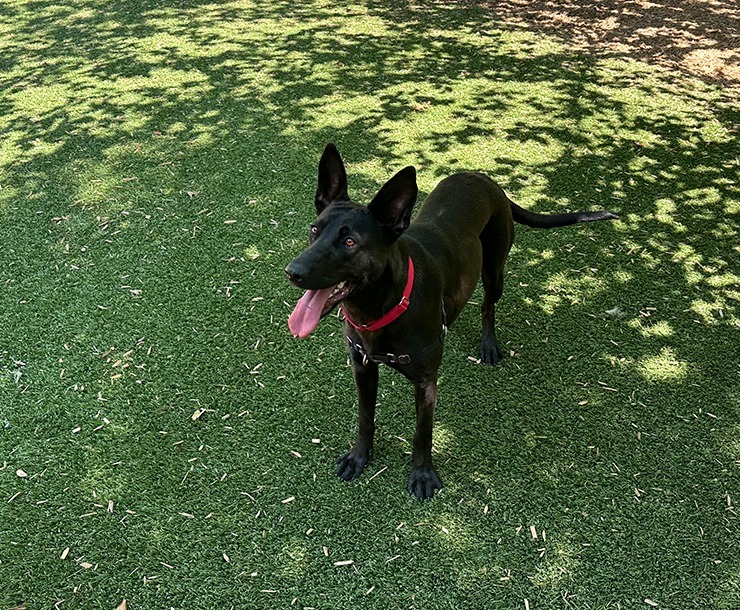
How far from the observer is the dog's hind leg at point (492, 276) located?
4.10 m

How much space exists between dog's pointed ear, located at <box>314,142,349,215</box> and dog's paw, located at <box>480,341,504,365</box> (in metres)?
1.87

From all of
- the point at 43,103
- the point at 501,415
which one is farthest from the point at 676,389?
the point at 43,103

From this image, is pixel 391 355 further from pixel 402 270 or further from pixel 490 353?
pixel 490 353

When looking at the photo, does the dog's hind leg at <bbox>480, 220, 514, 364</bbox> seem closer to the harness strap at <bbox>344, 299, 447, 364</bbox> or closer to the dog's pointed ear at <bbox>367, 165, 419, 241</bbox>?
the harness strap at <bbox>344, 299, 447, 364</bbox>

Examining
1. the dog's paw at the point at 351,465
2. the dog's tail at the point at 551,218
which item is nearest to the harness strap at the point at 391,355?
the dog's paw at the point at 351,465

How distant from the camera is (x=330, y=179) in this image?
3.12 m

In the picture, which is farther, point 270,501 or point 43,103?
point 43,103

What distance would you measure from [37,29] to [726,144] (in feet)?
34.7

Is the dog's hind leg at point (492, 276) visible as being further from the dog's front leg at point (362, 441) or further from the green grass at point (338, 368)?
the dog's front leg at point (362, 441)

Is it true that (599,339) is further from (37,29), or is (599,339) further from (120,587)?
(37,29)

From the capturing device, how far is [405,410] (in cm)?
424

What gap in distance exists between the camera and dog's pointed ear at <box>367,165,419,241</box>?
280 centimetres

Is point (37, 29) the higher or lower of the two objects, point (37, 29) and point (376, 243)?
the lower

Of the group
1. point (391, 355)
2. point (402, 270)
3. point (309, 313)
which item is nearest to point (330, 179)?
point (402, 270)
